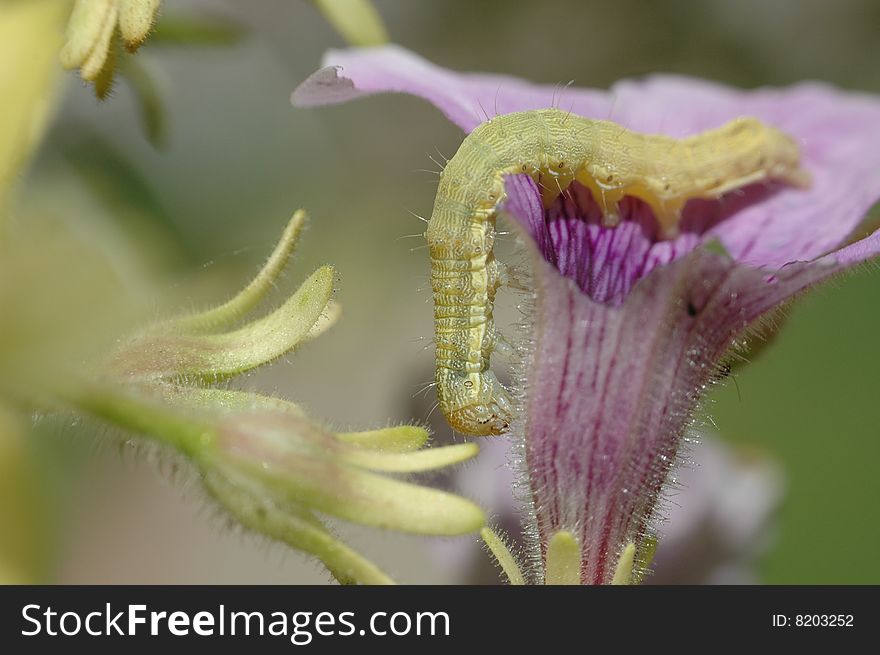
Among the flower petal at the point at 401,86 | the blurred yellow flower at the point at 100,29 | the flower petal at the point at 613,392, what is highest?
the flower petal at the point at 401,86

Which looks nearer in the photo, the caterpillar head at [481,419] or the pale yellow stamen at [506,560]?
the pale yellow stamen at [506,560]

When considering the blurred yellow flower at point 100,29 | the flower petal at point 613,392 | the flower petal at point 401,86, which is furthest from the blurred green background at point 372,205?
the flower petal at point 613,392

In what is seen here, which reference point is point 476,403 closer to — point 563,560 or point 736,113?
point 563,560

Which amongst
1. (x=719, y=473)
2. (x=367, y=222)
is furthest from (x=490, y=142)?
(x=367, y=222)

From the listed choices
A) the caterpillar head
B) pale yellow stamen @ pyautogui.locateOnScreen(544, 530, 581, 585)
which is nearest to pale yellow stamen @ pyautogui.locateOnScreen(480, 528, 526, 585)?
pale yellow stamen @ pyautogui.locateOnScreen(544, 530, 581, 585)

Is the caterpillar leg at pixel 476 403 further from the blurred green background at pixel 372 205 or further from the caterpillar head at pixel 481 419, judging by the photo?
the blurred green background at pixel 372 205
